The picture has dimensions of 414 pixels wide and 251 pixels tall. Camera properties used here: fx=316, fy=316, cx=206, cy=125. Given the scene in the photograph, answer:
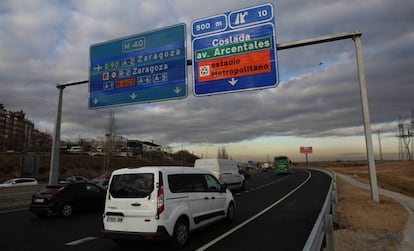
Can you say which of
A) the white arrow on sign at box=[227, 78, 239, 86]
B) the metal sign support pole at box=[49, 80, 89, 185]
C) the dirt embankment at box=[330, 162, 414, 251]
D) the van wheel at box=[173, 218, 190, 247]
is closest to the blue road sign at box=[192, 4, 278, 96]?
the white arrow on sign at box=[227, 78, 239, 86]

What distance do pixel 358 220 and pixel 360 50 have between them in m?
6.57

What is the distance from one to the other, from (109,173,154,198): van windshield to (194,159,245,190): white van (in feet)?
45.1

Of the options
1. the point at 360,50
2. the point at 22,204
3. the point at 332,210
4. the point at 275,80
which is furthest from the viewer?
the point at 22,204

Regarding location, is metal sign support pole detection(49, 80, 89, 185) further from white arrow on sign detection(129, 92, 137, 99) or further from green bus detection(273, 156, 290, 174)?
green bus detection(273, 156, 290, 174)

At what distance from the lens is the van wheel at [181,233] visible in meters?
7.02

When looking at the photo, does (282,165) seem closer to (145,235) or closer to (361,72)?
(361,72)

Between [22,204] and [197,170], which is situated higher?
[197,170]

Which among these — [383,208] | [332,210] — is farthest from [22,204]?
[383,208]

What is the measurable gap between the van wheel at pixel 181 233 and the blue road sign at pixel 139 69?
21.9 ft

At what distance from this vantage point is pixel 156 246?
7.39 meters

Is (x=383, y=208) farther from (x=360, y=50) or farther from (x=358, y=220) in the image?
(x=360, y=50)

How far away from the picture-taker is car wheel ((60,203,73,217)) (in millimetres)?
12414

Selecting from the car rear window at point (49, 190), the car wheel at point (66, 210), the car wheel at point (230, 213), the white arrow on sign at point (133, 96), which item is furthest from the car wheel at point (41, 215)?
the car wheel at point (230, 213)

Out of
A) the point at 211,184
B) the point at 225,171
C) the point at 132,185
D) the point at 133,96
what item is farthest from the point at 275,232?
the point at 225,171
